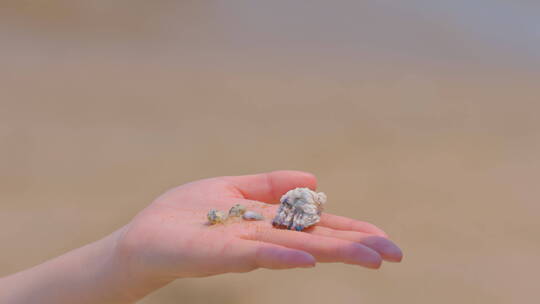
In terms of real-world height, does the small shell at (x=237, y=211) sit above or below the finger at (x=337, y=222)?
below

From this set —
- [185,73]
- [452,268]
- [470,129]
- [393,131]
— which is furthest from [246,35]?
[452,268]

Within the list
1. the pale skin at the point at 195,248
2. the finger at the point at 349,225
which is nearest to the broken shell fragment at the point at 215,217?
the pale skin at the point at 195,248

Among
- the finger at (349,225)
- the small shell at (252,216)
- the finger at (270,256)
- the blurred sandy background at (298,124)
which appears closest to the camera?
the finger at (270,256)

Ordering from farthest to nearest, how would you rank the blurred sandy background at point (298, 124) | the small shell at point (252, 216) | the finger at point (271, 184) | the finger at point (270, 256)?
the blurred sandy background at point (298, 124), the finger at point (271, 184), the small shell at point (252, 216), the finger at point (270, 256)

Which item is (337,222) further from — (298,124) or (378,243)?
(298,124)

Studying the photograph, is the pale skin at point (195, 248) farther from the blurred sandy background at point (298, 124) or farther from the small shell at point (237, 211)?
the blurred sandy background at point (298, 124)

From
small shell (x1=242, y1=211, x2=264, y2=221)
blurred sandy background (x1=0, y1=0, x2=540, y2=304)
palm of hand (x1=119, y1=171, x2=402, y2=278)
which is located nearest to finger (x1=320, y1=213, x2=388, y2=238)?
palm of hand (x1=119, y1=171, x2=402, y2=278)

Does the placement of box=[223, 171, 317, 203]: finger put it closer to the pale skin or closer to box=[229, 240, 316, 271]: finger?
the pale skin
